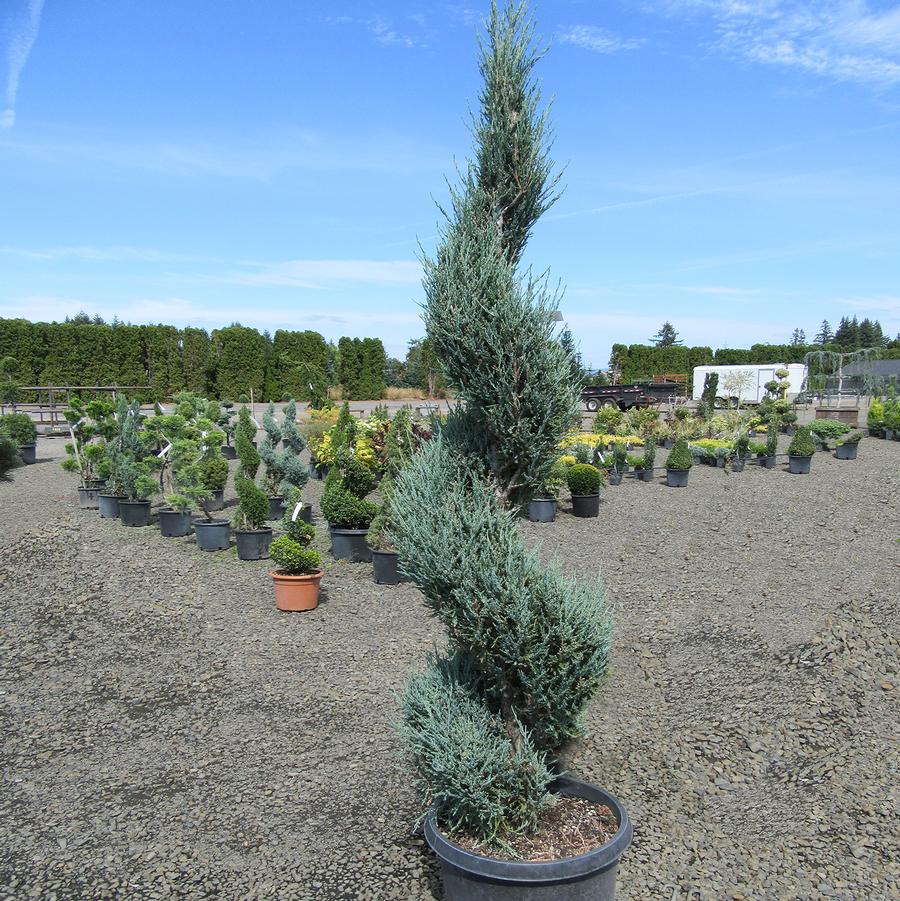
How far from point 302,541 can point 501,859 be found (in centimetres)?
468

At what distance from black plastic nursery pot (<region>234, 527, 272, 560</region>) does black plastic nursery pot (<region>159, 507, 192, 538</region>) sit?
1.16 meters

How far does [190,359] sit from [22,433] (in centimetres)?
1804

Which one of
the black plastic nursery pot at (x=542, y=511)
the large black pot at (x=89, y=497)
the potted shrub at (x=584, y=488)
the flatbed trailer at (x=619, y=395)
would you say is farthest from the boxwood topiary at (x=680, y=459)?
the flatbed trailer at (x=619, y=395)

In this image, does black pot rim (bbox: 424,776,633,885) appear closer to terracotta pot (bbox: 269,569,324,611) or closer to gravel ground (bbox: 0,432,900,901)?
gravel ground (bbox: 0,432,900,901)

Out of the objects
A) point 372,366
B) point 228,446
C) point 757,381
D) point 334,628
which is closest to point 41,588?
point 334,628

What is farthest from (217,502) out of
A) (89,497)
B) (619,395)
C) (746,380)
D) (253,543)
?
(746,380)

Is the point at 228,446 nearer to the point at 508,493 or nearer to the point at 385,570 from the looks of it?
the point at 385,570

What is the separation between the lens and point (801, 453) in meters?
13.8

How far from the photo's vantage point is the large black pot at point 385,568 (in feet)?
23.8

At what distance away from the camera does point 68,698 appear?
497 cm

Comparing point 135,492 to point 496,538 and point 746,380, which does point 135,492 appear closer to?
point 496,538

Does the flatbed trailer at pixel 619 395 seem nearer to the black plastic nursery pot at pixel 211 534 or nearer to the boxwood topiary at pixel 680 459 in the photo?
the boxwood topiary at pixel 680 459

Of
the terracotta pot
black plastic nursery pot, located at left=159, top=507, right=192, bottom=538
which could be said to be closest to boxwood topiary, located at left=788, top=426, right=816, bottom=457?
the terracotta pot

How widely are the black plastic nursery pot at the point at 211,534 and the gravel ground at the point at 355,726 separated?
21 centimetres
